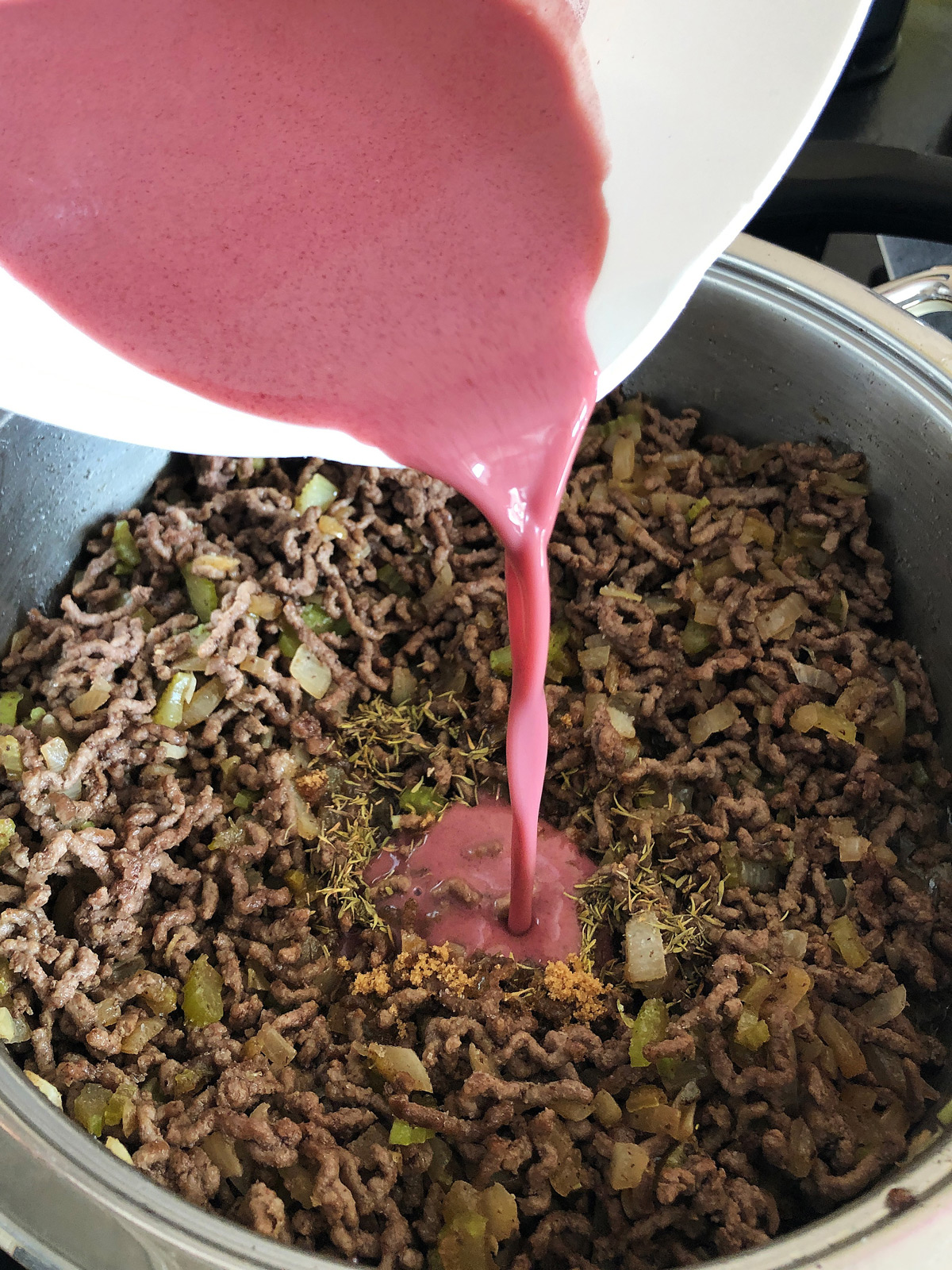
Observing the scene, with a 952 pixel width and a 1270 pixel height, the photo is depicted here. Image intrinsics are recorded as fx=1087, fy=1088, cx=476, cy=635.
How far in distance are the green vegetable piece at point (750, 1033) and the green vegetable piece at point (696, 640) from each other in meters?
0.74

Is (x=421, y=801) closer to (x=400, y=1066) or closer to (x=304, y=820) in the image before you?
(x=304, y=820)

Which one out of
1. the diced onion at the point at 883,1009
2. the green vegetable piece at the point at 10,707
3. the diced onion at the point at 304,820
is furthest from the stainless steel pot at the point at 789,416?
the diced onion at the point at 304,820

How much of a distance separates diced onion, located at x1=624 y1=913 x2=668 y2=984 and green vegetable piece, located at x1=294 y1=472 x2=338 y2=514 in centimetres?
112

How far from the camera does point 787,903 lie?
189 cm

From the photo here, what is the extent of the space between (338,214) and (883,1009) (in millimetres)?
1486

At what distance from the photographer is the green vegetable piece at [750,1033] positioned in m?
1.72

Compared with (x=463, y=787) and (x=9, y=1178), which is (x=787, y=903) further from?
(x=9, y=1178)

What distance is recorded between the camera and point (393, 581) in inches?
93.7

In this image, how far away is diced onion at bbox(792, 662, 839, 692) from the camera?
6.96ft

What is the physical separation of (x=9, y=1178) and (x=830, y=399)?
1.98m

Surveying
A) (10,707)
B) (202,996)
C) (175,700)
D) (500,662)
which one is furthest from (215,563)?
(202,996)

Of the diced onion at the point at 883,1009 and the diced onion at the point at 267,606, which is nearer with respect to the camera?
the diced onion at the point at 883,1009

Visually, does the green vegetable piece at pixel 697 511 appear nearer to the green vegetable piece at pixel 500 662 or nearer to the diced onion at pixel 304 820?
the green vegetable piece at pixel 500 662

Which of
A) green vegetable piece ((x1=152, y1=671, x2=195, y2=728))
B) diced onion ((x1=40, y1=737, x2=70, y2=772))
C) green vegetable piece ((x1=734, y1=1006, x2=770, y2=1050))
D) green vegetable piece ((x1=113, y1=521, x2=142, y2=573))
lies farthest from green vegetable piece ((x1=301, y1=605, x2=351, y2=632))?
green vegetable piece ((x1=734, y1=1006, x2=770, y2=1050))
